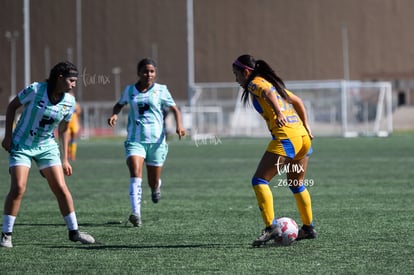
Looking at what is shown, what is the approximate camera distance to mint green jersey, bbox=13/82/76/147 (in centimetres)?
799

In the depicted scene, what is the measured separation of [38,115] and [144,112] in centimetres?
246

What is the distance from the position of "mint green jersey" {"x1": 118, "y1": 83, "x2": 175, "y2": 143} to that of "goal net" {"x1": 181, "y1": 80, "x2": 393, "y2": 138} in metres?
29.0

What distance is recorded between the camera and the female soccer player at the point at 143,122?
33.4 feet

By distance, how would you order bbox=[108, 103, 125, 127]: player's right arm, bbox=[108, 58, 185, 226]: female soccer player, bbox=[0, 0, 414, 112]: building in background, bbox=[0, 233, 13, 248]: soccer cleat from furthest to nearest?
bbox=[0, 0, 414, 112]: building in background < bbox=[108, 58, 185, 226]: female soccer player < bbox=[108, 103, 125, 127]: player's right arm < bbox=[0, 233, 13, 248]: soccer cleat

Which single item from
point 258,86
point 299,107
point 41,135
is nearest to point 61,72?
point 41,135

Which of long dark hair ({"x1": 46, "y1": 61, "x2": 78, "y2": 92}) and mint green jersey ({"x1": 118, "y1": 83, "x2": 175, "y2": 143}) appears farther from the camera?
mint green jersey ({"x1": 118, "y1": 83, "x2": 175, "y2": 143})

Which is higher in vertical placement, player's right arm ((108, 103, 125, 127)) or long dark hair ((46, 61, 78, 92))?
long dark hair ((46, 61, 78, 92))

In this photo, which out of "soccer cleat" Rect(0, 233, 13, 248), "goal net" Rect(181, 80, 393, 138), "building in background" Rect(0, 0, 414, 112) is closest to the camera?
"soccer cleat" Rect(0, 233, 13, 248)

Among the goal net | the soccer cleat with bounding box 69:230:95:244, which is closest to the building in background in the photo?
the goal net

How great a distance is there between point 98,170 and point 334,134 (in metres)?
21.8

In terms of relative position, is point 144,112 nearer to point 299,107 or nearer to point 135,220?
point 135,220

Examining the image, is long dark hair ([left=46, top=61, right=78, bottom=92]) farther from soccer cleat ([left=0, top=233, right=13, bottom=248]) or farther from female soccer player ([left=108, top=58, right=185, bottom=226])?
female soccer player ([left=108, top=58, right=185, bottom=226])

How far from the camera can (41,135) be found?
8156mm

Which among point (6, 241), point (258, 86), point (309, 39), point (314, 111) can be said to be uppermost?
point (309, 39)
